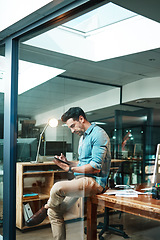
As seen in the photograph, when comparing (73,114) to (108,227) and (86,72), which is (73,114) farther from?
(108,227)

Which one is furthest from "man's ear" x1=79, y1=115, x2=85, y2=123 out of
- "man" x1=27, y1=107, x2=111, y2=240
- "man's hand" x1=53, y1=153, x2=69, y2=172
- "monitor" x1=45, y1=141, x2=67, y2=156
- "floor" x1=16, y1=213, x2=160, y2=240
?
"floor" x1=16, y1=213, x2=160, y2=240

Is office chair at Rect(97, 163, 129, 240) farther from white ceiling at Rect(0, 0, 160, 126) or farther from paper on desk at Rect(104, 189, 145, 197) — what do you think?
white ceiling at Rect(0, 0, 160, 126)

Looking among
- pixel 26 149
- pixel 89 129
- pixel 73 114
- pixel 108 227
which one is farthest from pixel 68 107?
pixel 108 227

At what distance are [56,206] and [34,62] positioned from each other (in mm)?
1249

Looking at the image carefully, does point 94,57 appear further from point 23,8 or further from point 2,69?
point 2,69

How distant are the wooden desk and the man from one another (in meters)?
0.07

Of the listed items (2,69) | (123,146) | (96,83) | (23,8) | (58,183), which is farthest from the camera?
(2,69)

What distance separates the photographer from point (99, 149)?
197cm

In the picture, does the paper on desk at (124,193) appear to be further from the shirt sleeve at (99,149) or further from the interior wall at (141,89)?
the interior wall at (141,89)

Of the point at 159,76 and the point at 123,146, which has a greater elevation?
the point at 159,76

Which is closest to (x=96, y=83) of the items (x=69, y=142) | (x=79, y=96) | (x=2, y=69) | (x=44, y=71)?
(x=79, y=96)

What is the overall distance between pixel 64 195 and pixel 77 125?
57cm

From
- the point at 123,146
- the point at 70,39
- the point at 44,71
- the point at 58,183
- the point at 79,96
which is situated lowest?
the point at 58,183

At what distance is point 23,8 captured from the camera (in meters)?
2.48
